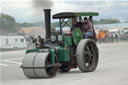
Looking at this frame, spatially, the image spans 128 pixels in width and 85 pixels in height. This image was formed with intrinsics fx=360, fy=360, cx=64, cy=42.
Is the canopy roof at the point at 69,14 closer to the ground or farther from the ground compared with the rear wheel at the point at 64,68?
farther from the ground

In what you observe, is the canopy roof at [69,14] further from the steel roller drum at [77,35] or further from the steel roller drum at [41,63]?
the steel roller drum at [41,63]

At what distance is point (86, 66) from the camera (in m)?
12.2

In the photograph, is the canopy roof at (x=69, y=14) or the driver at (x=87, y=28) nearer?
the canopy roof at (x=69, y=14)

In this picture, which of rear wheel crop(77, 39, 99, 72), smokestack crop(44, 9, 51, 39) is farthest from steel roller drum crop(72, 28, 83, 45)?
smokestack crop(44, 9, 51, 39)

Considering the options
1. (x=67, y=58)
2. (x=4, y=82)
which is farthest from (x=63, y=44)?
(x=4, y=82)

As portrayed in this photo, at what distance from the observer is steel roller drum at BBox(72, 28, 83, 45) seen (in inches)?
480

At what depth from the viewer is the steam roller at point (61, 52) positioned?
10.6m

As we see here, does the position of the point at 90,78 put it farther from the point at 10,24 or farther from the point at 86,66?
the point at 10,24

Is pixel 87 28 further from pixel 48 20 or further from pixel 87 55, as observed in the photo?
pixel 48 20

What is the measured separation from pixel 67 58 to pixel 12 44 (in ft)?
70.7

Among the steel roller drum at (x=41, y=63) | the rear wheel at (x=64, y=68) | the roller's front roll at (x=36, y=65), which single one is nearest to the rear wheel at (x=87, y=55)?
the rear wheel at (x=64, y=68)

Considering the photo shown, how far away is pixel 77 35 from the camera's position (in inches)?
484

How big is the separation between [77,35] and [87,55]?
79cm

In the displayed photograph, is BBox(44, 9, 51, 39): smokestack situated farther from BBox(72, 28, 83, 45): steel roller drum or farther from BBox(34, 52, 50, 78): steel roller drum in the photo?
BBox(72, 28, 83, 45): steel roller drum
